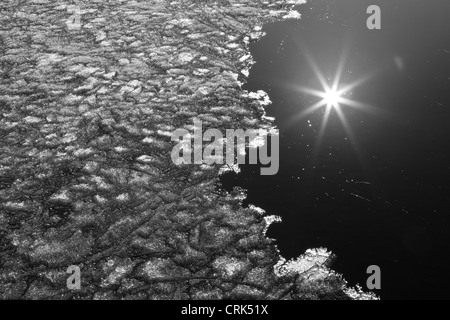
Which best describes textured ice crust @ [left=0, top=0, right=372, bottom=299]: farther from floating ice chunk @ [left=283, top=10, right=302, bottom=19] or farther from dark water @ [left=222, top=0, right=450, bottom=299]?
dark water @ [left=222, top=0, right=450, bottom=299]

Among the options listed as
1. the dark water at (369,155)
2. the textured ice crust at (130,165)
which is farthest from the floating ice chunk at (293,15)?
the dark water at (369,155)

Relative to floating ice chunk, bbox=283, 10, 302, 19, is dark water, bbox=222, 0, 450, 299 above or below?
below

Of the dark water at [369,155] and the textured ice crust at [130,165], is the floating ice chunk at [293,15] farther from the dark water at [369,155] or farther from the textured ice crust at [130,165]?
the dark water at [369,155]

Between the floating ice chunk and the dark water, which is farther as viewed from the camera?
the floating ice chunk

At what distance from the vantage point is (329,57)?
5.70m

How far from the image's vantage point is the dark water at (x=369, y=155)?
3.28 meters

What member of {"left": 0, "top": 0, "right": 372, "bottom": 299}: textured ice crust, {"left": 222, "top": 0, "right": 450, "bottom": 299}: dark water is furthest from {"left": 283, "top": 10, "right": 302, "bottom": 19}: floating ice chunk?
{"left": 222, "top": 0, "right": 450, "bottom": 299}: dark water

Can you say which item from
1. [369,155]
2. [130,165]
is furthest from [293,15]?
[130,165]

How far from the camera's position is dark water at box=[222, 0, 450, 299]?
3279mm

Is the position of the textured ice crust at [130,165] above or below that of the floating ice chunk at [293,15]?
below

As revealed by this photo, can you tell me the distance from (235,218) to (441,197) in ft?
5.45

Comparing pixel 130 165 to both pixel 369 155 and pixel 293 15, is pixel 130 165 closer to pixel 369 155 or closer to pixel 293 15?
pixel 369 155

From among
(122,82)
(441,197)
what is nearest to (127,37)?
(122,82)

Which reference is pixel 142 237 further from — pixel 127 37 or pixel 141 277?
pixel 127 37
